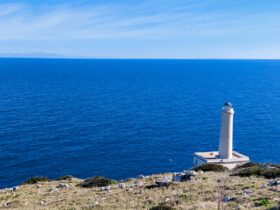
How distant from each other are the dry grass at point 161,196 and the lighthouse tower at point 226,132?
11.6 meters

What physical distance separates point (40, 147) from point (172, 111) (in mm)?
49132

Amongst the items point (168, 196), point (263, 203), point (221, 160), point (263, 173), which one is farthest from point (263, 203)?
point (221, 160)

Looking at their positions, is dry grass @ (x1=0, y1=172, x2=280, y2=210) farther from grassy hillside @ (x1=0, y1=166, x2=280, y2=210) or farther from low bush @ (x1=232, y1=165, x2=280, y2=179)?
low bush @ (x1=232, y1=165, x2=280, y2=179)

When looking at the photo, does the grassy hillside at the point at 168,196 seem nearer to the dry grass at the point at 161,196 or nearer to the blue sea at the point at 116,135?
the dry grass at the point at 161,196

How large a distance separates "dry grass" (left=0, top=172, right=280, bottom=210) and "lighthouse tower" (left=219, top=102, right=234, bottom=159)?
11594mm

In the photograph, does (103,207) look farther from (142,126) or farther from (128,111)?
(128,111)

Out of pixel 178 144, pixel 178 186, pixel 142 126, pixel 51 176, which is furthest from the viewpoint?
pixel 142 126

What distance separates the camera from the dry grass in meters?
16.5

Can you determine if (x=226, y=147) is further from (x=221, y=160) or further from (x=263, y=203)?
(x=263, y=203)

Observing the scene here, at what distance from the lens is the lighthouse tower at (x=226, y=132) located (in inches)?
1356

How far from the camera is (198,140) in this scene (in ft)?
234

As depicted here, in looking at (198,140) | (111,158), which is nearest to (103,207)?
(111,158)

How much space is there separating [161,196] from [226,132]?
1837cm

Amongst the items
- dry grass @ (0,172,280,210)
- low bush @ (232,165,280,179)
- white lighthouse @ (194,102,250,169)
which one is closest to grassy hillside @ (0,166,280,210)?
dry grass @ (0,172,280,210)
